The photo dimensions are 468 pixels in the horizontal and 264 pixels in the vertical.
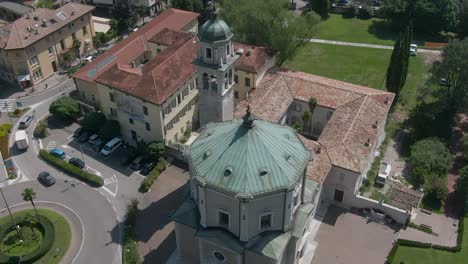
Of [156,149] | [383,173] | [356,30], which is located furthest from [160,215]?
[356,30]

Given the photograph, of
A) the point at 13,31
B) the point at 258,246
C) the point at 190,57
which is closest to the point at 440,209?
the point at 258,246

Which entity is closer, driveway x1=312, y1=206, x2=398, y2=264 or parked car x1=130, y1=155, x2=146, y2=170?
driveway x1=312, y1=206, x2=398, y2=264

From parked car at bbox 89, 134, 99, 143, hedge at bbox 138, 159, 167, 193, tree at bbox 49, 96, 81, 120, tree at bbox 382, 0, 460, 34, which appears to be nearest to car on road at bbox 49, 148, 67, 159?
parked car at bbox 89, 134, 99, 143

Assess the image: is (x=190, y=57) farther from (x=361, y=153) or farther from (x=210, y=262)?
(x=210, y=262)

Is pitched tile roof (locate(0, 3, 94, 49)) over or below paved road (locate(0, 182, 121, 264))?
over

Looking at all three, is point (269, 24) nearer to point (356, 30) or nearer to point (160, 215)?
point (356, 30)

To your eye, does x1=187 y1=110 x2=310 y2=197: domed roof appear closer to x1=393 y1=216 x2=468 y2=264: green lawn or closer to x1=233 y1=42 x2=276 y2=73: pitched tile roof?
x1=393 y1=216 x2=468 y2=264: green lawn
